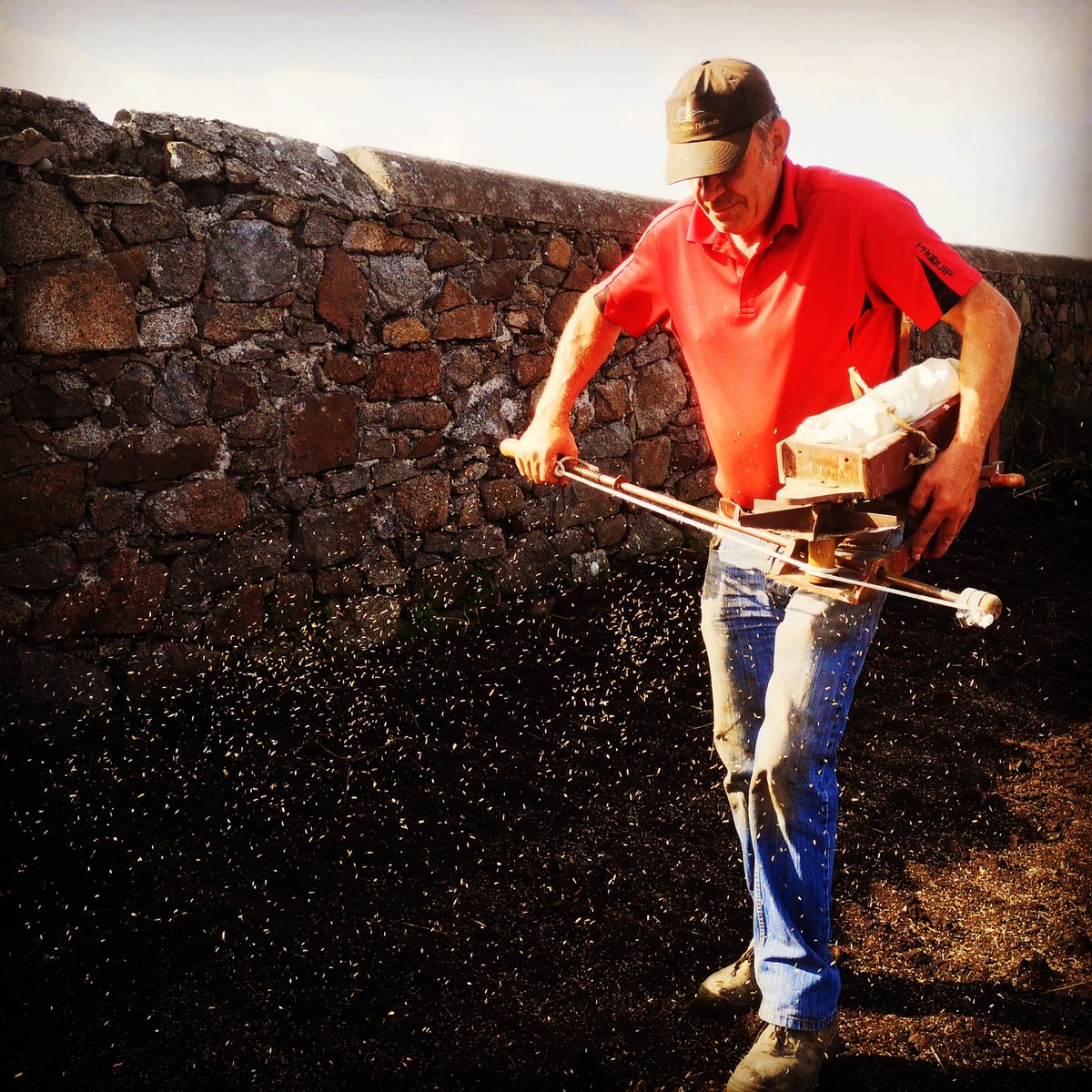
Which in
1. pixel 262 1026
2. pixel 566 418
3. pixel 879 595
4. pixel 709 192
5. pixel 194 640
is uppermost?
pixel 709 192

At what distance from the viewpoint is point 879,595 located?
2.41 metres

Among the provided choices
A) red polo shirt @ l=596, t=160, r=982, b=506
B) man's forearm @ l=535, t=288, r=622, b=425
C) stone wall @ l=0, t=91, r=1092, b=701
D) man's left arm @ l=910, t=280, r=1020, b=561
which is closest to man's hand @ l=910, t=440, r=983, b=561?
man's left arm @ l=910, t=280, r=1020, b=561

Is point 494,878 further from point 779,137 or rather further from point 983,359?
point 779,137

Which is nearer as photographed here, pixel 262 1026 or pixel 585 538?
pixel 262 1026

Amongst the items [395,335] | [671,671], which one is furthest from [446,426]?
[671,671]

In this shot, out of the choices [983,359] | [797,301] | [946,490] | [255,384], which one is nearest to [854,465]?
[946,490]

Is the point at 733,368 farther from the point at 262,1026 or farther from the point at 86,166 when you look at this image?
the point at 86,166

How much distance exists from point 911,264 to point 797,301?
268 mm

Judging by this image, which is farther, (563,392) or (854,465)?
(563,392)

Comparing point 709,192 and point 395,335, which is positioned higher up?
point 709,192

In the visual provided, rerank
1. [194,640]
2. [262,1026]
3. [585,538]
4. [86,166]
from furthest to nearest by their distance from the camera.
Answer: [585,538] < [194,640] < [86,166] < [262,1026]

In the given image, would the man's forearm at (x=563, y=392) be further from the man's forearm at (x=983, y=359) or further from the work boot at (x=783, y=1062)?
the work boot at (x=783, y=1062)

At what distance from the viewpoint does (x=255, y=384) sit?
4211 millimetres

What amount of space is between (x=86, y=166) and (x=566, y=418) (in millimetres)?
2075
